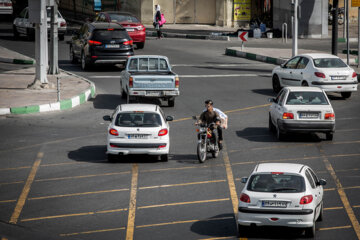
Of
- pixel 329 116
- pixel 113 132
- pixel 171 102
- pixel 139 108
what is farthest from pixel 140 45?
pixel 113 132

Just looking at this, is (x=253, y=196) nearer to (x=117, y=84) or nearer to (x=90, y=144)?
(x=90, y=144)

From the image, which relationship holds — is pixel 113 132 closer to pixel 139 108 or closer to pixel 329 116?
pixel 139 108

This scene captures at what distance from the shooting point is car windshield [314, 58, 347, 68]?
81.7ft

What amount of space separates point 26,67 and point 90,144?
15.3 metres

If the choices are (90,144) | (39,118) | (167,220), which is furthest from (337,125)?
(167,220)

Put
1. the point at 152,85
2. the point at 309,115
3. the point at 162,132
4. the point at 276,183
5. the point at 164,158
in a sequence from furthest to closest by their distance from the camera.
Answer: the point at 152,85 → the point at 309,115 → the point at 164,158 → the point at 162,132 → the point at 276,183

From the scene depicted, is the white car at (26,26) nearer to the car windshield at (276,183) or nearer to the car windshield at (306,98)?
the car windshield at (306,98)

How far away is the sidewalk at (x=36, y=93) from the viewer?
22891mm

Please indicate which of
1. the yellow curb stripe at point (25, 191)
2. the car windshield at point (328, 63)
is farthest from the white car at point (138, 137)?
the car windshield at point (328, 63)

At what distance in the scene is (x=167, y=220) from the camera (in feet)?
41.1

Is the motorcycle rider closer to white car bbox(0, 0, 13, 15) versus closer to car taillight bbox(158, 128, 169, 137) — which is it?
car taillight bbox(158, 128, 169, 137)

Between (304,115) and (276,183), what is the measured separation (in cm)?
734

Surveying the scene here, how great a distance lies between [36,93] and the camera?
84.0ft

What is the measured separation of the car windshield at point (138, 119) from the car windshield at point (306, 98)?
396cm
